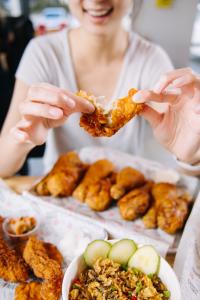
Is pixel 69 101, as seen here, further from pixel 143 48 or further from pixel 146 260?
pixel 143 48

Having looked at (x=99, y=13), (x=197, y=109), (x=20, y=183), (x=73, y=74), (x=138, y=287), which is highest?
(x=99, y=13)

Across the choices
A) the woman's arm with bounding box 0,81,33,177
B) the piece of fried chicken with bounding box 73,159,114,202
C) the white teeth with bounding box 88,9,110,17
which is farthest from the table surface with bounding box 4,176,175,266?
the white teeth with bounding box 88,9,110,17

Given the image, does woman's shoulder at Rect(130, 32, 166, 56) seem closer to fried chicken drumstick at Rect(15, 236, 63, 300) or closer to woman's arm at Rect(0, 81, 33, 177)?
woman's arm at Rect(0, 81, 33, 177)

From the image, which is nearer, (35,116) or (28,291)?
(28,291)

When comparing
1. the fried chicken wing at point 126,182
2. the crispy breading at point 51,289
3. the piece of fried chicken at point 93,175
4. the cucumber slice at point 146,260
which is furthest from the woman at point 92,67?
the cucumber slice at point 146,260

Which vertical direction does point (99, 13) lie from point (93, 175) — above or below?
above

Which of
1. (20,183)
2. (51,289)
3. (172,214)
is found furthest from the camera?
(20,183)

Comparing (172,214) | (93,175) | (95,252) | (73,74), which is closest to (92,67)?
(73,74)
